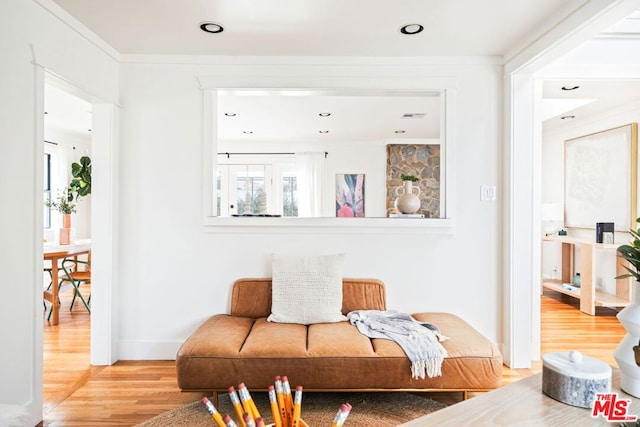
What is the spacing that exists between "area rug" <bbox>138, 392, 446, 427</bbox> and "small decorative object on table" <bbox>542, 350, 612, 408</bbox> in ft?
4.10

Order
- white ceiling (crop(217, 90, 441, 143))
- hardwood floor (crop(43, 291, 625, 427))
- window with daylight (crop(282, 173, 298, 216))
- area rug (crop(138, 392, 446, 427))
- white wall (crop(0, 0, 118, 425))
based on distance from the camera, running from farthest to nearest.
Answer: window with daylight (crop(282, 173, 298, 216)), white ceiling (crop(217, 90, 441, 143)), hardwood floor (crop(43, 291, 625, 427)), area rug (crop(138, 392, 446, 427)), white wall (crop(0, 0, 118, 425))

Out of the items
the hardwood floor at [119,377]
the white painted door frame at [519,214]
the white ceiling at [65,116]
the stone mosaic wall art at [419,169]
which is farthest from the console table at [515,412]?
the stone mosaic wall art at [419,169]

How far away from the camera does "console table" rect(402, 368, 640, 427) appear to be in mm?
1004

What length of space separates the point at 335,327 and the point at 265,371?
0.58 metres

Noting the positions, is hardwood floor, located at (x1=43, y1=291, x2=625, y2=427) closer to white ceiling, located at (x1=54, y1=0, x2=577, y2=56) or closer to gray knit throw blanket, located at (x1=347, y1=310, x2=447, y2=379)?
gray knit throw blanket, located at (x1=347, y1=310, x2=447, y2=379)

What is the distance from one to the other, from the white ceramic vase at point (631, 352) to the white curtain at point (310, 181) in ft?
20.8

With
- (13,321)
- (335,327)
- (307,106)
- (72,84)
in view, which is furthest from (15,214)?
(307,106)

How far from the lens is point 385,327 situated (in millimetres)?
2535

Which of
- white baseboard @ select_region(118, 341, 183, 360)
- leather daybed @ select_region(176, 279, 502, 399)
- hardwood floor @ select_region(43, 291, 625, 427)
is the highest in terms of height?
leather daybed @ select_region(176, 279, 502, 399)

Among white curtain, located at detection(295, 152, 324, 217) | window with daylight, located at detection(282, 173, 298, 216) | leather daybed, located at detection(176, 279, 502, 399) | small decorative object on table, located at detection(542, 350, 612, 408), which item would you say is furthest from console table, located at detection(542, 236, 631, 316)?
window with daylight, located at detection(282, 173, 298, 216)

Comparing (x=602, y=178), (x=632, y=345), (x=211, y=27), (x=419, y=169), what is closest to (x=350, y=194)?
(x=419, y=169)

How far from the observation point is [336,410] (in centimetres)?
230

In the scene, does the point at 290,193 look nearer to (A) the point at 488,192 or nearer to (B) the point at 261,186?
(B) the point at 261,186

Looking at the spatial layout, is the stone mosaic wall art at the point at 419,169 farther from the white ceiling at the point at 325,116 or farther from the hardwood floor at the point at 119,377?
the hardwood floor at the point at 119,377
